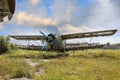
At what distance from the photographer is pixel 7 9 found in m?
13.4

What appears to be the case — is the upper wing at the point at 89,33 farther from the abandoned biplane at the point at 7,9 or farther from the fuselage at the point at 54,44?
the abandoned biplane at the point at 7,9

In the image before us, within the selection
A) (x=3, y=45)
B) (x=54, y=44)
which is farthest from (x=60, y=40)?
(x=3, y=45)

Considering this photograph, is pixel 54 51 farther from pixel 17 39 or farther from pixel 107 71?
pixel 107 71

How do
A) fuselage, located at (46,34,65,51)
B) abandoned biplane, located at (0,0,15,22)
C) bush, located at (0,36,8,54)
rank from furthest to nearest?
bush, located at (0,36,8,54) → fuselage, located at (46,34,65,51) → abandoned biplane, located at (0,0,15,22)

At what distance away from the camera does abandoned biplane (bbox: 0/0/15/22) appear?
12342 mm

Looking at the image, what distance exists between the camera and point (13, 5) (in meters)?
12.6

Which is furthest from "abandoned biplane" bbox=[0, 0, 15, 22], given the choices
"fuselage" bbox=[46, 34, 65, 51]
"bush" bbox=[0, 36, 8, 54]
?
"bush" bbox=[0, 36, 8, 54]

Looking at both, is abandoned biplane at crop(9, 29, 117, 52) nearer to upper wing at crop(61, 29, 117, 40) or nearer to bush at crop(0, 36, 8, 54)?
upper wing at crop(61, 29, 117, 40)

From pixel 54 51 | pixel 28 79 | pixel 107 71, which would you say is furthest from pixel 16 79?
pixel 54 51

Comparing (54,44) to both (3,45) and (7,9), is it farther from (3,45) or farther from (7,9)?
(7,9)

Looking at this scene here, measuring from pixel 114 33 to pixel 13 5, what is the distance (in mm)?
32787

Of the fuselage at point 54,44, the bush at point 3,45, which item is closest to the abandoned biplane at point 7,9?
the fuselage at point 54,44

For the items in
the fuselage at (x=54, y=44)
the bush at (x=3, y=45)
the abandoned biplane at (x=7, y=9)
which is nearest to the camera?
the abandoned biplane at (x=7, y=9)

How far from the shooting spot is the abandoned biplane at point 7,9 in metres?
12.3
